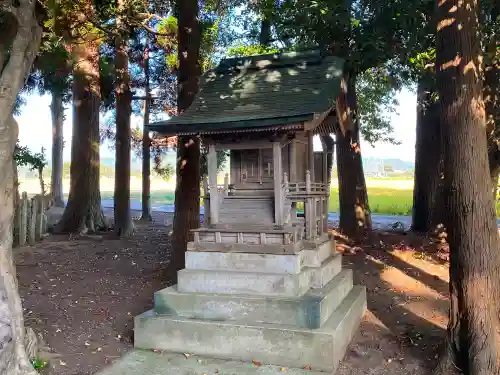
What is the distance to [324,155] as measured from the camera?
1001 centimetres

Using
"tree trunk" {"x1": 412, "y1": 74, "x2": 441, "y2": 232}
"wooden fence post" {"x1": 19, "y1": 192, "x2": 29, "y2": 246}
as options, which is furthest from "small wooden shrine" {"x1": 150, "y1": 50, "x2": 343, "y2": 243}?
"wooden fence post" {"x1": 19, "y1": 192, "x2": 29, "y2": 246}

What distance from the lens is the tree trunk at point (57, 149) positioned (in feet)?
107

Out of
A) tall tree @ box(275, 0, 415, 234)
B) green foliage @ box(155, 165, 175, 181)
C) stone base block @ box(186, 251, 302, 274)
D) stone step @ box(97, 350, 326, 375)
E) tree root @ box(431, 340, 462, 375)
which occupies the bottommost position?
stone step @ box(97, 350, 326, 375)

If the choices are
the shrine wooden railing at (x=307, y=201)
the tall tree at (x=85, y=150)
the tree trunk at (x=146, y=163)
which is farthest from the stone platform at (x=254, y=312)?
the tree trunk at (x=146, y=163)

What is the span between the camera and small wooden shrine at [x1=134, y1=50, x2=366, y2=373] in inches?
284

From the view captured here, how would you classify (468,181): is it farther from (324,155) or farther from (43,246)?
(43,246)

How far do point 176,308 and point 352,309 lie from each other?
3168mm

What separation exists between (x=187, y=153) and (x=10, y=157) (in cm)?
512

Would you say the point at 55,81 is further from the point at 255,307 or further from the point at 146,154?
the point at 255,307

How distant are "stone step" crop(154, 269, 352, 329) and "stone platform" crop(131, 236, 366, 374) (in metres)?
0.02

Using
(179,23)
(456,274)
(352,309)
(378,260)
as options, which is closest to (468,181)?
(456,274)

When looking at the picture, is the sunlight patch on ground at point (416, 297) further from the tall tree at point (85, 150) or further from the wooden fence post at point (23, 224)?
the tall tree at point (85, 150)

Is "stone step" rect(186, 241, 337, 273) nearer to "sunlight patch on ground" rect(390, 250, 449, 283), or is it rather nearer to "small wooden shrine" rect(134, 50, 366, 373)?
"small wooden shrine" rect(134, 50, 366, 373)

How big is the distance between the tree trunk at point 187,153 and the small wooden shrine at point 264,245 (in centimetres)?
221
